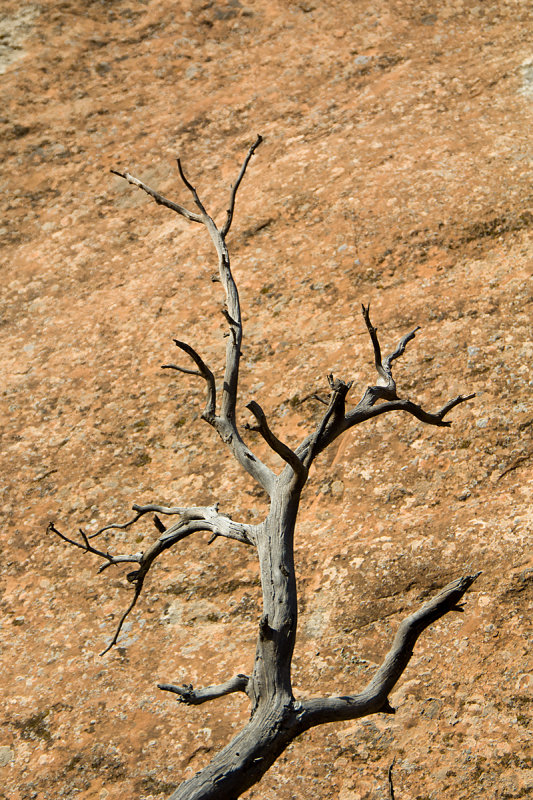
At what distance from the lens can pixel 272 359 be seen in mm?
8109

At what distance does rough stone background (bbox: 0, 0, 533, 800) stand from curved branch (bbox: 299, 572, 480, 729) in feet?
6.24

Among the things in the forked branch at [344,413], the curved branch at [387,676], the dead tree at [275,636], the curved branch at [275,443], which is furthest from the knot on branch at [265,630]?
the forked branch at [344,413]

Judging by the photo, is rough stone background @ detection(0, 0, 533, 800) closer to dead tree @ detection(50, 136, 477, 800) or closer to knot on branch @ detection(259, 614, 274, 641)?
dead tree @ detection(50, 136, 477, 800)

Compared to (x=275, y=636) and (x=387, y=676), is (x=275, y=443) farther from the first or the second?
(x=387, y=676)

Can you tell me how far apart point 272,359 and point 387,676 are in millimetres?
4987

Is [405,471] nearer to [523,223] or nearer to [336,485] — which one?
[336,485]

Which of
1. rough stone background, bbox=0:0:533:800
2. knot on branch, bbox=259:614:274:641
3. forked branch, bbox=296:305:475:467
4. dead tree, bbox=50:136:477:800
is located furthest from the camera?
rough stone background, bbox=0:0:533:800

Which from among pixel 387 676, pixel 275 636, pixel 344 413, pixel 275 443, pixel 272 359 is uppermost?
pixel 275 443

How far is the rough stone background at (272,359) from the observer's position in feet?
18.2

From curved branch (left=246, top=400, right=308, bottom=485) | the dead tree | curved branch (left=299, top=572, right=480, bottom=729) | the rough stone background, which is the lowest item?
the rough stone background

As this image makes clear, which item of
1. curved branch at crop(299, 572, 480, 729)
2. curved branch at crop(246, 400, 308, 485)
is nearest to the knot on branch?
curved branch at crop(299, 572, 480, 729)

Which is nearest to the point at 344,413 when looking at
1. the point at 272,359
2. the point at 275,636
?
the point at 275,636

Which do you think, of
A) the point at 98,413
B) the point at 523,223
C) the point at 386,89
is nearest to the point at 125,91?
the point at 386,89

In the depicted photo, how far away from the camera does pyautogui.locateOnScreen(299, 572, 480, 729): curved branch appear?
10.8ft
